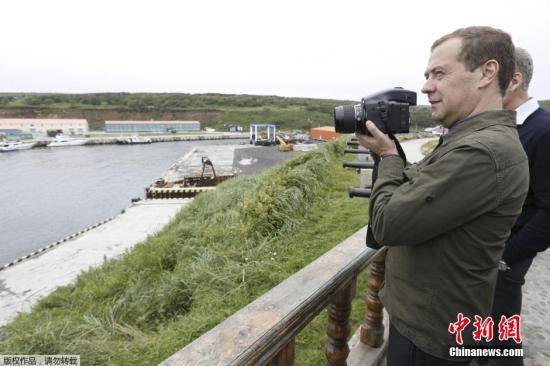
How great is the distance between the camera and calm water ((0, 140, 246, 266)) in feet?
69.1

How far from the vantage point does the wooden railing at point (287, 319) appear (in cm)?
96

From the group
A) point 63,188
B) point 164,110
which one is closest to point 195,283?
point 63,188

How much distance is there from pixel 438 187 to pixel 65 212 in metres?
29.2

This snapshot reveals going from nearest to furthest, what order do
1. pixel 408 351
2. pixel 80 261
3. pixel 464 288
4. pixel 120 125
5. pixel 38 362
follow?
pixel 464 288 < pixel 408 351 < pixel 38 362 < pixel 80 261 < pixel 120 125

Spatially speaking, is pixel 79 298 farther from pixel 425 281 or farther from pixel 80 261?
pixel 80 261

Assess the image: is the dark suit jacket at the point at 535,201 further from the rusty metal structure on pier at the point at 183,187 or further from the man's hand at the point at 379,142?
the rusty metal structure on pier at the point at 183,187

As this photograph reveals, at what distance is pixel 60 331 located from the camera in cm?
376

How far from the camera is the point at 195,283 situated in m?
4.10

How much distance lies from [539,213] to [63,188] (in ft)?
123

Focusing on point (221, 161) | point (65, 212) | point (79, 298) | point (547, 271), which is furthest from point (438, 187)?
point (221, 161)

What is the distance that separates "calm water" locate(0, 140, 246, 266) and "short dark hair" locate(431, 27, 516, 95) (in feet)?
69.7

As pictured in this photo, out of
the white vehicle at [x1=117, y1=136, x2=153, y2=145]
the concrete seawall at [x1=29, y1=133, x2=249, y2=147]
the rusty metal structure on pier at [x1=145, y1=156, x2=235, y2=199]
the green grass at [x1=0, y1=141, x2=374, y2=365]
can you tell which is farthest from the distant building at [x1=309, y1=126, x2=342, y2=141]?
the green grass at [x1=0, y1=141, x2=374, y2=365]

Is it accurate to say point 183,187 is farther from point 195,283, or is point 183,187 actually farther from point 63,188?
point 195,283

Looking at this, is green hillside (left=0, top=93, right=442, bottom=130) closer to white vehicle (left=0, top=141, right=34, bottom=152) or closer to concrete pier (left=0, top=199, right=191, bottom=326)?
white vehicle (left=0, top=141, right=34, bottom=152)
